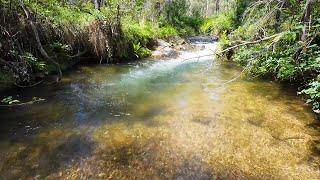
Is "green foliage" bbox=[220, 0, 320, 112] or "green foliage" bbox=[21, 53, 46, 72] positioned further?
"green foliage" bbox=[21, 53, 46, 72]

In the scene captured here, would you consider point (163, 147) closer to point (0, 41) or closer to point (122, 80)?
point (0, 41)

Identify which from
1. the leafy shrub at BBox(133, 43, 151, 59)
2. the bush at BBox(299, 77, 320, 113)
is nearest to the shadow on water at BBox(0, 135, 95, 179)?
the bush at BBox(299, 77, 320, 113)

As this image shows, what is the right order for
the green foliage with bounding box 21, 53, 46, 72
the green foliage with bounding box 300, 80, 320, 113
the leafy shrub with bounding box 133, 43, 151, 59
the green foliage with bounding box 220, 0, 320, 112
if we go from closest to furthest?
the green foliage with bounding box 300, 80, 320, 113
the green foliage with bounding box 220, 0, 320, 112
the green foliage with bounding box 21, 53, 46, 72
the leafy shrub with bounding box 133, 43, 151, 59

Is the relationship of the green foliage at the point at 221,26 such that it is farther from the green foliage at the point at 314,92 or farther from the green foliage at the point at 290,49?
the green foliage at the point at 314,92

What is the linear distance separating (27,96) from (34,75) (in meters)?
1.24

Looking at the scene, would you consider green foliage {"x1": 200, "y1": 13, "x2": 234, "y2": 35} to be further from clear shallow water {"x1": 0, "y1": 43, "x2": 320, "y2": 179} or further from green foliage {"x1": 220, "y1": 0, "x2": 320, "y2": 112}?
clear shallow water {"x1": 0, "y1": 43, "x2": 320, "y2": 179}

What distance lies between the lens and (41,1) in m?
9.45

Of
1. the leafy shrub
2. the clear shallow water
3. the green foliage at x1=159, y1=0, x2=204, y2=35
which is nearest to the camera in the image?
the clear shallow water

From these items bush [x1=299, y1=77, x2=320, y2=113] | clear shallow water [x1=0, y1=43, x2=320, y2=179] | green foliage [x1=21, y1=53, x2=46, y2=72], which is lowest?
clear shallow water [x1=0, y1=43, x2=320, y2=179]

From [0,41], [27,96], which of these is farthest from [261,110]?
[0,41]

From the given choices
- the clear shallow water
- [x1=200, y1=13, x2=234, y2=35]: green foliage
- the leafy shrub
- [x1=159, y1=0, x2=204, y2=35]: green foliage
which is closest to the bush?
the clear shallow water

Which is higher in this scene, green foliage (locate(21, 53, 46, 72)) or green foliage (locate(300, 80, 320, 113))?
green foliage (locate(21, 53, 46, 72))

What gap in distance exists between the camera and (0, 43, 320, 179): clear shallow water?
4.18 meters

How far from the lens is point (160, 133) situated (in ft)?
17.4
